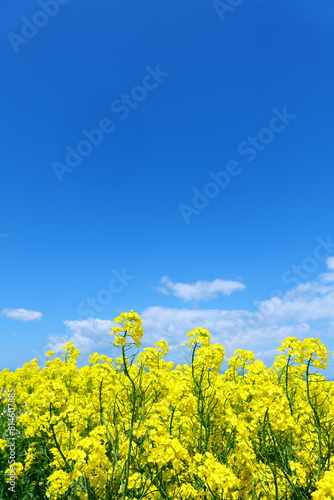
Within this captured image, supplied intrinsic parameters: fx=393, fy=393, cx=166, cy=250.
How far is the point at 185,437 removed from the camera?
468cm

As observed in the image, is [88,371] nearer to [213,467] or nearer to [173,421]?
[173,421]

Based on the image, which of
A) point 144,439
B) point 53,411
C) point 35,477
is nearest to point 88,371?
point 35,477

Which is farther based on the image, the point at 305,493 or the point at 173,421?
the point at 173,421

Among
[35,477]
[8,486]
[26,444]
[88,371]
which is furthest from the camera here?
[88,371]

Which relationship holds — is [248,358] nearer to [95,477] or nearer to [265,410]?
[265,410]

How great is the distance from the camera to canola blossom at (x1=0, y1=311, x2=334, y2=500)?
333cm

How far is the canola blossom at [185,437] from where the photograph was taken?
333 centimetres

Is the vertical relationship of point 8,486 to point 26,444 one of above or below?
below

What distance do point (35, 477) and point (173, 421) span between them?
292 centimetres

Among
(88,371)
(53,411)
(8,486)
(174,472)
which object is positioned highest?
(88,371)

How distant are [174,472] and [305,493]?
4.14 ft

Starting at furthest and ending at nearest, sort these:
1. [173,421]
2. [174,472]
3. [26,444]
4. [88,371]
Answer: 1. [88,371]
2. [26,444]
3. [173,421]
4. [174,472]

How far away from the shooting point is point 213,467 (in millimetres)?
3107

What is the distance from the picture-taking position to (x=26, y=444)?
6.98 metres
